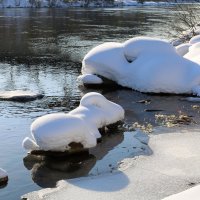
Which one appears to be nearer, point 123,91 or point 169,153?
point 169,153

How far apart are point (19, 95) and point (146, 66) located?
6.32 metres

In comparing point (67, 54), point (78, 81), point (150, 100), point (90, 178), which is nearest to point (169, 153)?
point (90, 178)

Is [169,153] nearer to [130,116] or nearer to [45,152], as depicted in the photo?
[45,152]

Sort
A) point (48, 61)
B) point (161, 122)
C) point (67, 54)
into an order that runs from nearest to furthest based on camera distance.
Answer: point (161, 122) < point (48, 61) < point (67, 54)

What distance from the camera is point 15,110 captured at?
18.5 meters

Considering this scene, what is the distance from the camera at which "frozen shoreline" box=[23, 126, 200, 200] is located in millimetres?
10414

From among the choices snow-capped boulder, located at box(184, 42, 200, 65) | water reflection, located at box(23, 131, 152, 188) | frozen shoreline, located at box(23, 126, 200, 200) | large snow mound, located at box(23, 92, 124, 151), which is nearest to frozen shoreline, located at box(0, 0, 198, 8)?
snow-capped boulder, located at box(184, 42, 200, 65)

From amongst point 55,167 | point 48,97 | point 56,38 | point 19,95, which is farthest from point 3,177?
point 56,38

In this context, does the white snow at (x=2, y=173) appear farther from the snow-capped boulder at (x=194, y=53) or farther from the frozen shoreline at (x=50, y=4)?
the frozen shoreline at (x=50, y=4)

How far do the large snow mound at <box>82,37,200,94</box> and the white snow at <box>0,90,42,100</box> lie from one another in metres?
4.01

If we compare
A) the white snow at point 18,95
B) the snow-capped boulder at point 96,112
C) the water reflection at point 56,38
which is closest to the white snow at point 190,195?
the snow-capped boulder at point 96,112

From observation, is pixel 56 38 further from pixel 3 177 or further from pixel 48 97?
pixel 3 177

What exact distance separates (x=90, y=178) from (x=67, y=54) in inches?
840

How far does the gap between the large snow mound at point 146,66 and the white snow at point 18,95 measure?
13.2 feet
